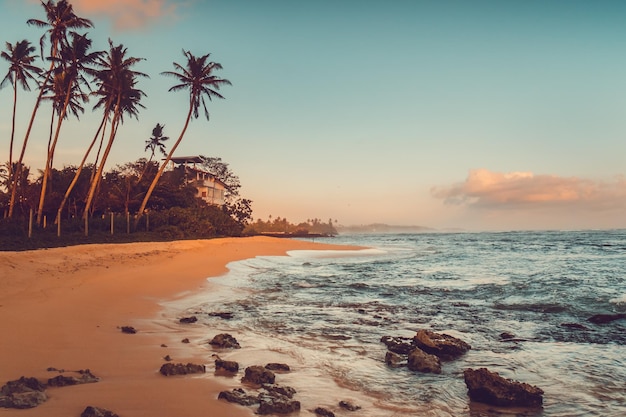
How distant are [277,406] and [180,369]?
1658mm

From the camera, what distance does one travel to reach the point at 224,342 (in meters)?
6.62

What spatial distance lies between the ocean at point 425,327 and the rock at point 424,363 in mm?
140

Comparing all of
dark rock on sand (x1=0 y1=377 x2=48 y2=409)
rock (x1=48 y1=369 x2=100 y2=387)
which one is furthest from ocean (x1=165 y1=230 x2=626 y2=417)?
dark rock on sand (x1=0 y1=377 x2=48 y2=409)

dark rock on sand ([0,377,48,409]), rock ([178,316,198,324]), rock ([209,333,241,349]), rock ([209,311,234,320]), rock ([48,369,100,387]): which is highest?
dark rock on sand ([0,377,48,409])

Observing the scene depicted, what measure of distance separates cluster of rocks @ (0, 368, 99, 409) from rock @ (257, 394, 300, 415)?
2009mm

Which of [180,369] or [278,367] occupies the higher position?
[180,369]

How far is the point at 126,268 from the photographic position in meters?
16.2

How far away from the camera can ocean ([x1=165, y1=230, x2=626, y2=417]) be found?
15.8 ft

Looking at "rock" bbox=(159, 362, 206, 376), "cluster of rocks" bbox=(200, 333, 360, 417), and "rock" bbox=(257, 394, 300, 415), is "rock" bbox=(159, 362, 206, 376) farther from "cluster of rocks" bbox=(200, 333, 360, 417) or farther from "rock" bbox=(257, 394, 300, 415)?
"rock" bbox=(257, 394, 300, 415)

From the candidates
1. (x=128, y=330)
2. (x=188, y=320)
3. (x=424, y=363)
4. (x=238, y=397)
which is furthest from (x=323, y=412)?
(x=188, y=320)

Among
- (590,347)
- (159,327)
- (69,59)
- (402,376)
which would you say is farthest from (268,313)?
(69,59)

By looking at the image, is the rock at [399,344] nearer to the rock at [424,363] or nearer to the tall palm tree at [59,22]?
the rock at [424,363]

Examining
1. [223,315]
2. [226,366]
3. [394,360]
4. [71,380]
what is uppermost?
[71,380]

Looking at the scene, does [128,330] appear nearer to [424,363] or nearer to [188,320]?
[188,320]
